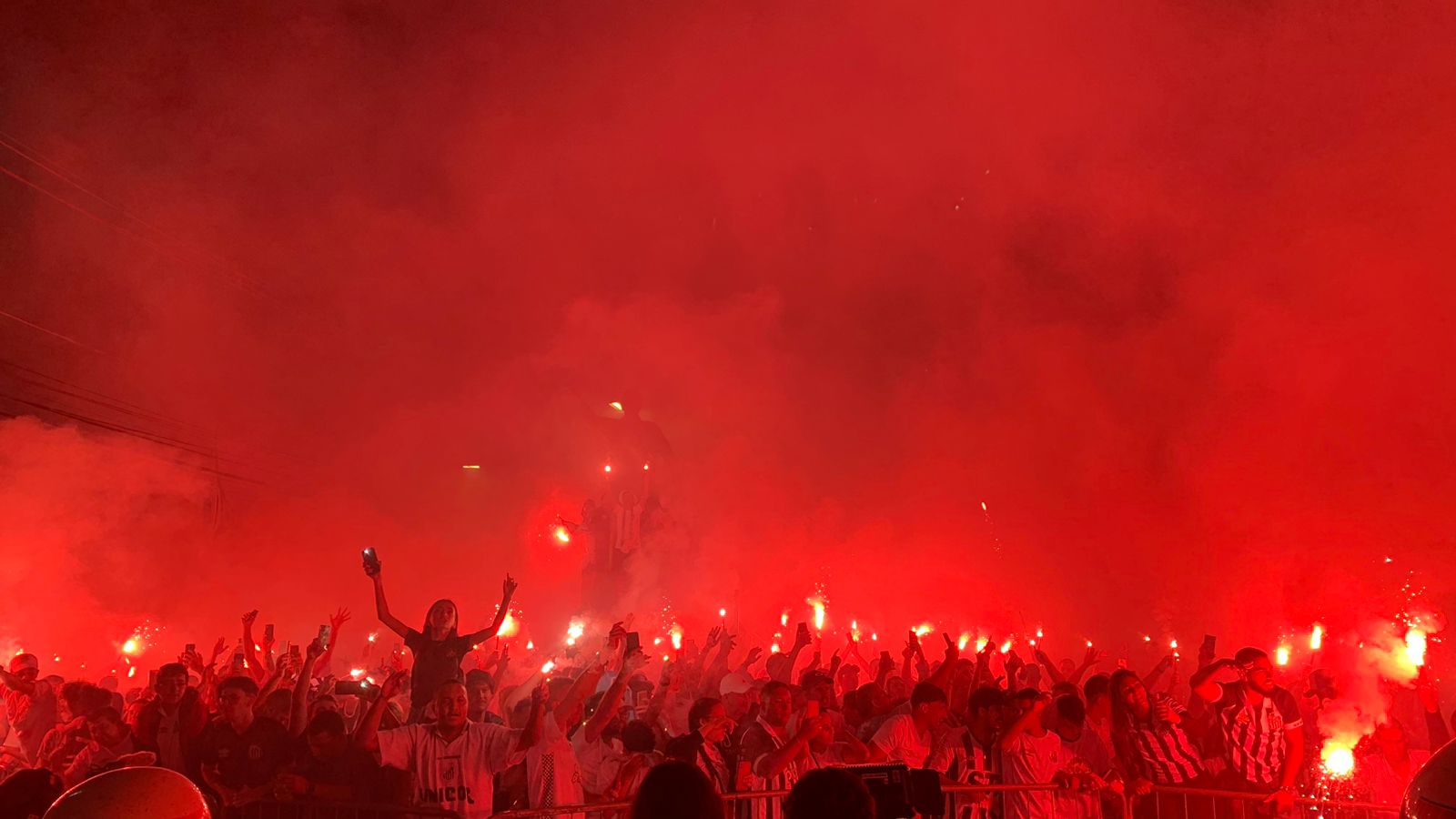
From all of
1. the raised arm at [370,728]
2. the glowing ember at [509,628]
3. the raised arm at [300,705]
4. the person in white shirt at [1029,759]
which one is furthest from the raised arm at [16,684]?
the glowing ember at [509,628]

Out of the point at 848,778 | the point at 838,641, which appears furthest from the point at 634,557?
the point at 848,778

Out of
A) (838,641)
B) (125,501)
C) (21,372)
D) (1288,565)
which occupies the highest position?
(21,372)

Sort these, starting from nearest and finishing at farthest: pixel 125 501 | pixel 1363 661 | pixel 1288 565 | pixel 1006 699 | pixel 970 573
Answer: pixel 1006 699, pixel 1363 661, pixel 1288 565, pixel 125 501, pixel 970 573

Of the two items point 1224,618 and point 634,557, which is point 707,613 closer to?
point 634,557

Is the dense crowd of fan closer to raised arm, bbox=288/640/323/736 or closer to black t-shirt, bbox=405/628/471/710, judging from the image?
raised arm, bbox=288/640/323/736

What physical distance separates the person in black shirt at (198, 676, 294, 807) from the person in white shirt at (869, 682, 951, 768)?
9.17ft

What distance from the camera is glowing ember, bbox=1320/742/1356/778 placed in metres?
4.79

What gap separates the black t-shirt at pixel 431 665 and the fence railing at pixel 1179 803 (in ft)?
4.75

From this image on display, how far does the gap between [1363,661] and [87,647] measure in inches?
544

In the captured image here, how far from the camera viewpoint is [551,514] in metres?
21.9

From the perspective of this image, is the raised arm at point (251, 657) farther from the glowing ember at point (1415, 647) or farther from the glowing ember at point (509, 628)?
the glowing ember at point (1415, 647)

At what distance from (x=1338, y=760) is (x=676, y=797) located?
14.5 ft

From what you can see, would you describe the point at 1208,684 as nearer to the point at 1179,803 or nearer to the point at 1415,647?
the point at 1179,803

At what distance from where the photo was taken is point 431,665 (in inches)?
211
